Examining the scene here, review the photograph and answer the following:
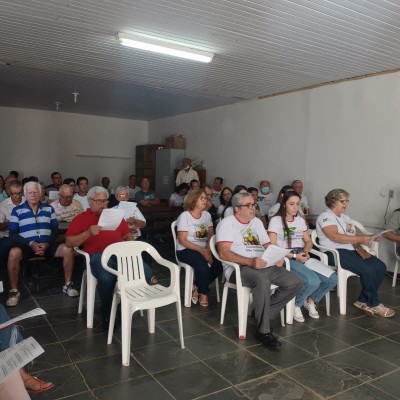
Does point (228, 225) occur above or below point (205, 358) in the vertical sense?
above

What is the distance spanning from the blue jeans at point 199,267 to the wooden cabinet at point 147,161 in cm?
662

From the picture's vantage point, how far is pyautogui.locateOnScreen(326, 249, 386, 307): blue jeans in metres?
3.58

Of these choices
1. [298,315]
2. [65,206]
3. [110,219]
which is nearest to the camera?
[110,219]

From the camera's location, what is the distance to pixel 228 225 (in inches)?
127

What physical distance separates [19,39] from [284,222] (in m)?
3.39

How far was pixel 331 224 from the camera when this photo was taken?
368cm

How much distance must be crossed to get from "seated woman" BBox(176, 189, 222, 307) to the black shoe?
0.88 meters

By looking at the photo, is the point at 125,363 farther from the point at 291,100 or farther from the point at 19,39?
the point at 291,100

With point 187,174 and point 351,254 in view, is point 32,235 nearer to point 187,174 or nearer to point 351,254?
point 351,254

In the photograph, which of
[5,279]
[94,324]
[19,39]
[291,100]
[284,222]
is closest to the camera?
[94,324]

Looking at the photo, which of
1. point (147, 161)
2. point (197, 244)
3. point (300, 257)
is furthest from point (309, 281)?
point (147, 161)

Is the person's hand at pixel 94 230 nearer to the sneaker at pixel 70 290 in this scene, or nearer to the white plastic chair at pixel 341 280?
the sneaker at pixel 70 290

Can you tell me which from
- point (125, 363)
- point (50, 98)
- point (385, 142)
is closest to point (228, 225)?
point (125, 363)

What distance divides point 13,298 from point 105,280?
127 centimetres
